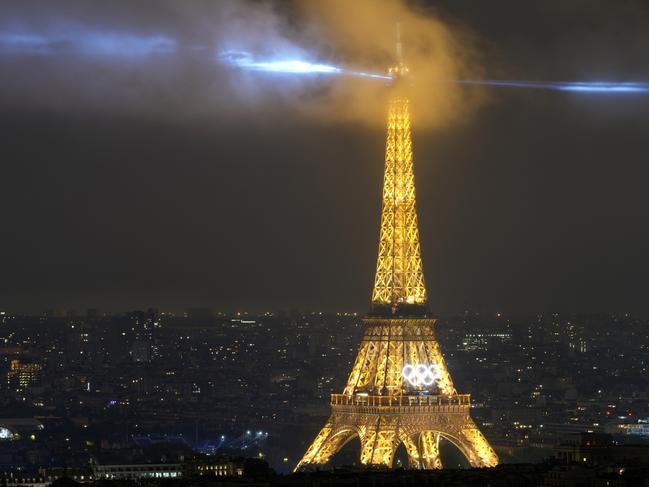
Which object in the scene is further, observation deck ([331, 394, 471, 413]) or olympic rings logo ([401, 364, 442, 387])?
olympic rings logo ([401, 364, 442, 387])

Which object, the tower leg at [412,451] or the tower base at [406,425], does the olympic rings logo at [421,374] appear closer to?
the tower base at [406,425]

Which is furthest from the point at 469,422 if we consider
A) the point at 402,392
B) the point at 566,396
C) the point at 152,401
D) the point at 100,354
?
the point at 100,354

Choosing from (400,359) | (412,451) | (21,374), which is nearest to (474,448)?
(412,451)

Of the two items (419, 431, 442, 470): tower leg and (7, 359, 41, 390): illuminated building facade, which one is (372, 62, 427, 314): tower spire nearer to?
(419, 431, 442, 470): tower leg

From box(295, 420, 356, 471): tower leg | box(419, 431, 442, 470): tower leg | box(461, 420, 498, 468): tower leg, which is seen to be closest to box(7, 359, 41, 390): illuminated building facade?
box(295, 420, 356, 471): tower leg

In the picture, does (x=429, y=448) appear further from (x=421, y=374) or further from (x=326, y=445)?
(x=326, y=445)

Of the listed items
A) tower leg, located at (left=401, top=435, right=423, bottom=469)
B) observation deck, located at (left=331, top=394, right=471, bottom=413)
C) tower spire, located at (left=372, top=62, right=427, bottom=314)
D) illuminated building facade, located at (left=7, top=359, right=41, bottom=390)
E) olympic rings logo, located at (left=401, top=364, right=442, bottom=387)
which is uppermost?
illuminated building facade, located at (left=7, top=359, right=41, bottom=390)

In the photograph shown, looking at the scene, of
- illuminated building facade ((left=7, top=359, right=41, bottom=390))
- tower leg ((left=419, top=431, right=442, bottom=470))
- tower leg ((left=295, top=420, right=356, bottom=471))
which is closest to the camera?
tower leg ((left=419, top=431, right=442, bottom=470))
